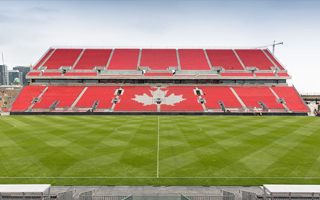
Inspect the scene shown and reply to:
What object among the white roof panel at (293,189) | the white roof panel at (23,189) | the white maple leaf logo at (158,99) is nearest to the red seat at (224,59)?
the white maple leaf logo at (158,99)

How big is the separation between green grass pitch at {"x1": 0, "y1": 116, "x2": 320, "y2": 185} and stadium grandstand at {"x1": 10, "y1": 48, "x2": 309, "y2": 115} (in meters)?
24.9

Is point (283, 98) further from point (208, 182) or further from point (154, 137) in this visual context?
point (208, 182)

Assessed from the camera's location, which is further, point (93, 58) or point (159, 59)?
point (159, 59)

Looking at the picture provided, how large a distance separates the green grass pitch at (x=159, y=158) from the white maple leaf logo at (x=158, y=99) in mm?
27593

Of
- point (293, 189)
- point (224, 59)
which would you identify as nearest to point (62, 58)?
point (224, 59)

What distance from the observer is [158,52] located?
7544 cm

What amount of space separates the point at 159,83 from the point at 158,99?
895cm

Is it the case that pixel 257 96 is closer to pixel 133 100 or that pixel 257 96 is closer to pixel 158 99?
pixel 158 99

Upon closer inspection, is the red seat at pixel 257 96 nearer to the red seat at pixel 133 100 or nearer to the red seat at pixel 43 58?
the red seat at pixel 133 100

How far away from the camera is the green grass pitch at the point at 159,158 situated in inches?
574

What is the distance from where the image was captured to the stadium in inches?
538

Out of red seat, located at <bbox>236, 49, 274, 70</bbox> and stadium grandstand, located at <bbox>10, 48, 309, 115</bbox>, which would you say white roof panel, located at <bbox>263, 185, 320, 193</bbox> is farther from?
red seat, located at <bbox>236, 49, 274, 70</bbox>

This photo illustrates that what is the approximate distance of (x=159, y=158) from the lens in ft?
60.1

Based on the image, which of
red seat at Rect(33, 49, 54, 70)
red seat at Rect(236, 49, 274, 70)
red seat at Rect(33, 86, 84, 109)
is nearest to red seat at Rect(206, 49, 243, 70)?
red seat at Rect(236, 49, 274, 70)
